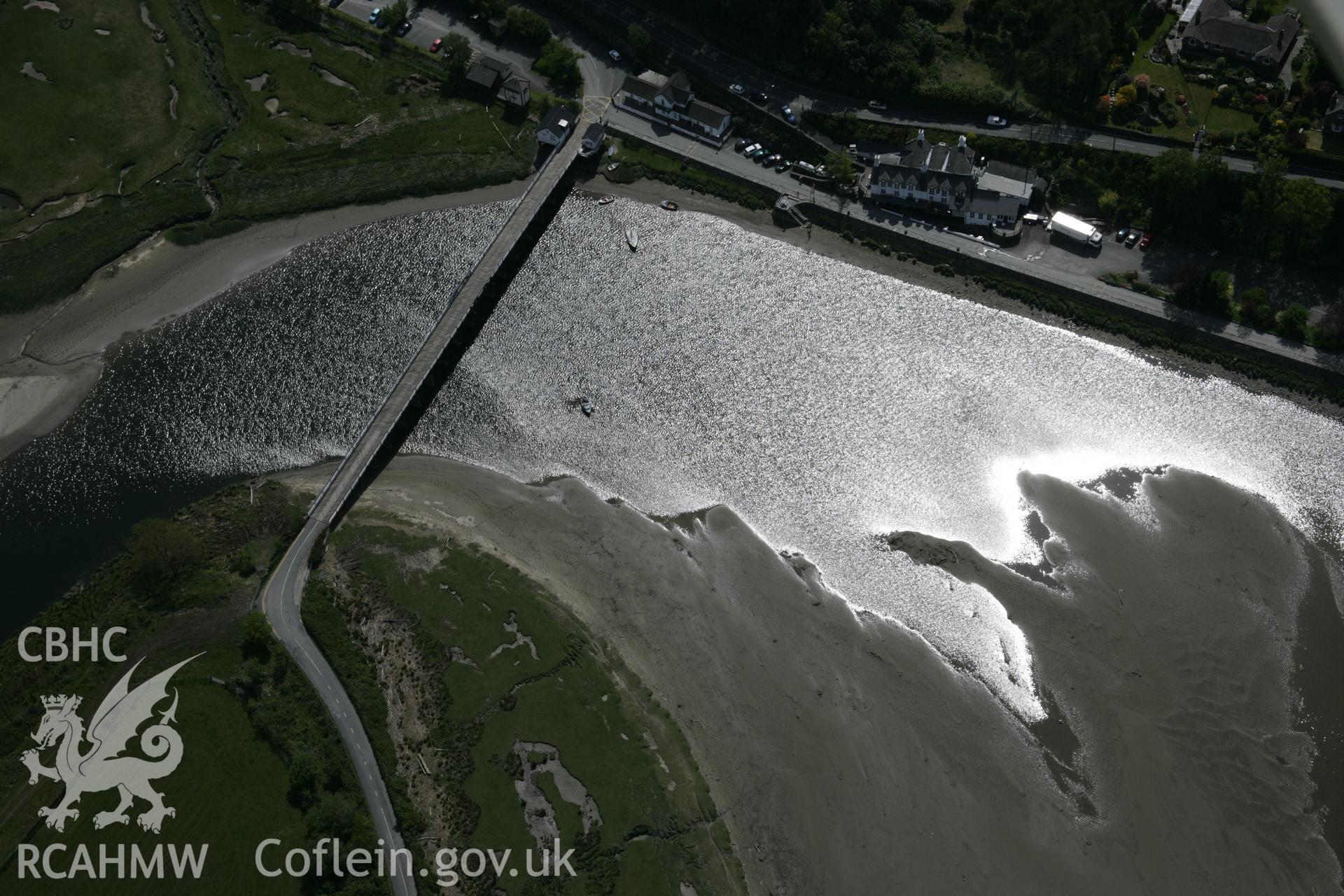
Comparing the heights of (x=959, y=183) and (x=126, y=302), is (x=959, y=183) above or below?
above

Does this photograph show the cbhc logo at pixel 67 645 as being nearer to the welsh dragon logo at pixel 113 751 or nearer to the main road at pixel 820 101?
the welsh dragon logo at pixel 113 751

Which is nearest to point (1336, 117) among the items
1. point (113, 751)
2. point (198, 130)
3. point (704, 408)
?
point (704, 408)

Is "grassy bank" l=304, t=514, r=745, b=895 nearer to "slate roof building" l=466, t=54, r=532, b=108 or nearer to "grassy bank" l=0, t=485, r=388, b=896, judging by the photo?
"grassy bank" l=0, t=485, r=388, b=896

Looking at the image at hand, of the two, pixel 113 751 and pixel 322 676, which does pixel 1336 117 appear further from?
pixel 113 751

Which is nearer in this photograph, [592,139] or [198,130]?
[592,139]

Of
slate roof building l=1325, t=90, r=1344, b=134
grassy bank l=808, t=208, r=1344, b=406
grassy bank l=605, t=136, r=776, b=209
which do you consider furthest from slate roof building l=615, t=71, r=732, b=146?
slate roof building l=1325, t=90, r=1344, b=134

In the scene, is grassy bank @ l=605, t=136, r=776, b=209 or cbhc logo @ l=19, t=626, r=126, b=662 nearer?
cbhc logo @ l=19, t=626, r=126, b=662

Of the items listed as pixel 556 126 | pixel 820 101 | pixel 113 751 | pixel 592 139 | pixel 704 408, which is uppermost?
pixel 820 101
